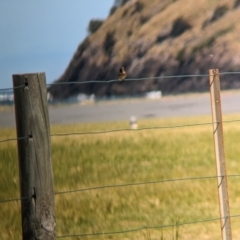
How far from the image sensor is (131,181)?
4.99 metres

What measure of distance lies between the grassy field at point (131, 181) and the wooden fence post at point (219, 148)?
0.82 metres

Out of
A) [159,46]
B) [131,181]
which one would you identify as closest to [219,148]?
[131,181]

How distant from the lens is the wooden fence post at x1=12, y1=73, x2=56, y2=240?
7.52ft

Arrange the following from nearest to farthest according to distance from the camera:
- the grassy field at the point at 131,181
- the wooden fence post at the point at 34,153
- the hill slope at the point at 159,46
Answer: the wooden fence post at the point at 34,153 < the grassy field at the point at 131,181 < the hill slope at the point at 159,46

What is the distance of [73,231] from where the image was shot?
4.12 metres

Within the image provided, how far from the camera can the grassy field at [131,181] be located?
4258 mm

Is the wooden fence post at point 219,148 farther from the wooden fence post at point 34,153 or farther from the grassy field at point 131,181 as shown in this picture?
the grassy field at point 131,181

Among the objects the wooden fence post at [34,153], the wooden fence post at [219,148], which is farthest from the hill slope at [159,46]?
the wooden fence post at [34,153]

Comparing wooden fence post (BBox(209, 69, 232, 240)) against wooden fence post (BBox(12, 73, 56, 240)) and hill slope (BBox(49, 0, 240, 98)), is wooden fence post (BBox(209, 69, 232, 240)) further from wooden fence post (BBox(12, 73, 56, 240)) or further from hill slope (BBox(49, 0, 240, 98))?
hill slope (BBox(49, 0, 240, 98))

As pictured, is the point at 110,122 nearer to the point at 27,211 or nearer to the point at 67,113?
the point at 67,113

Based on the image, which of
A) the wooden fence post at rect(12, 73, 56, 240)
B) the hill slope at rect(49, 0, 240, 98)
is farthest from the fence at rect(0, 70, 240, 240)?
the hill slope at rect(49, 0, 240, 98)

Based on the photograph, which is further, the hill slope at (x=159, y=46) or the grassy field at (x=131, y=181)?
the hill slope at (x=159, y=46)

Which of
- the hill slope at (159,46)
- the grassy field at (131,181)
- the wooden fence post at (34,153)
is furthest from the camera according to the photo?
the hill slope at (159,46)

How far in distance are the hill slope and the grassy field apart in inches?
12.0
